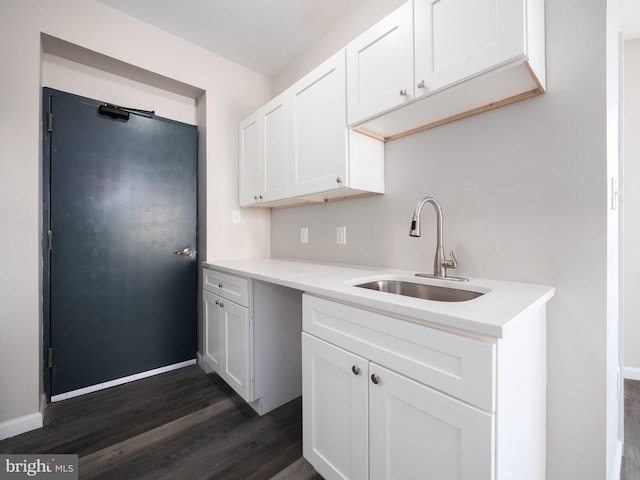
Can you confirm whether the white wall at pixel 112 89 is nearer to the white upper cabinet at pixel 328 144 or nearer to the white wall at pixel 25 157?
the white wall at pixel 25 157

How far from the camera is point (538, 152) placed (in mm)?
1146

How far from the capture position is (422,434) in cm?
84

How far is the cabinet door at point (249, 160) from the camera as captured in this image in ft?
7.41

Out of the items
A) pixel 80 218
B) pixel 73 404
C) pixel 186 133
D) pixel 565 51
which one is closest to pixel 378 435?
pixel 565 51

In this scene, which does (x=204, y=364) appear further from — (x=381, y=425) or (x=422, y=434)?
(x=422, y=434)

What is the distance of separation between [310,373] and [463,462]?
0.65 m

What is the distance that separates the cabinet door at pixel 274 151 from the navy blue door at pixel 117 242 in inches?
28.1

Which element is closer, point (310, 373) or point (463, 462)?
point (463, 462)

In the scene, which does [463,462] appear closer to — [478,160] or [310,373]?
[310,373]

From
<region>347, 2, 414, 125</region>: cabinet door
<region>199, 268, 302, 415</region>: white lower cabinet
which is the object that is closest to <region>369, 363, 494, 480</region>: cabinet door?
<region>199, 268, 302, 415</region>: white lower cabinet

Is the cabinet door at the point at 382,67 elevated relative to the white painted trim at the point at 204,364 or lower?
elevated

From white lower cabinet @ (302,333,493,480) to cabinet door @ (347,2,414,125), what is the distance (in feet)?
3.69

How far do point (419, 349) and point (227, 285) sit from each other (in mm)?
1416

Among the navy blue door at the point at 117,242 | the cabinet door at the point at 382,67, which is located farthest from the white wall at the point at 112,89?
the cabinet door at the point at 382,67
